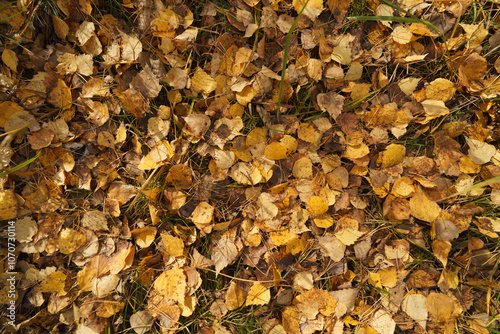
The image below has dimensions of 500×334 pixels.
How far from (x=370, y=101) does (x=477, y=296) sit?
1.01 m

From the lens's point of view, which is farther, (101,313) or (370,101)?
(370,101)

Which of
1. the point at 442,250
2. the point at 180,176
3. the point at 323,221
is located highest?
the point at 180,176

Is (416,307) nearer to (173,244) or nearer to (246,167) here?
(246,167)

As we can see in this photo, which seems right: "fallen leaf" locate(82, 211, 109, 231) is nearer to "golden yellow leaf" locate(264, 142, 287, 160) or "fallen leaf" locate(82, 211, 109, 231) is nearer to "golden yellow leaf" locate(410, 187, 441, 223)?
"golden yellow leaf" locate(264, 142, 287, 160)

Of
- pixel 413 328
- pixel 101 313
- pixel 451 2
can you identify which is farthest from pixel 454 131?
pixel 101 313

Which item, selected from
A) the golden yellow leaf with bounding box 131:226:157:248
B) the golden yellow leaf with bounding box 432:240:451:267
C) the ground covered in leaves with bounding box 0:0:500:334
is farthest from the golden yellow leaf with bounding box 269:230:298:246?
the golden yellow leaf with bounding box 432:240:451:267

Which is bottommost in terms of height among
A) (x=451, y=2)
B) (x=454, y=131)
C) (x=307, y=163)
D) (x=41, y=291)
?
(x=41, y=291)

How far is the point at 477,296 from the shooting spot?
1.29m

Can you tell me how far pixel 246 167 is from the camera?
121 centimetres

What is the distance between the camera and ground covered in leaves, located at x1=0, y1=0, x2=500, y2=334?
1.18 metres

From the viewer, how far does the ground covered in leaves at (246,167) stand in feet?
3.88

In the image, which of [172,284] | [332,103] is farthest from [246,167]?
[172,284]

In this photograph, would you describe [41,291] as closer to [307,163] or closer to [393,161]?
[307,163]

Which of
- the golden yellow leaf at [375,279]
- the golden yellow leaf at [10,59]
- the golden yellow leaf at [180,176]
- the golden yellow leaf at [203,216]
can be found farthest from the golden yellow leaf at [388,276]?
the golden yellow leaf at [10,59]
